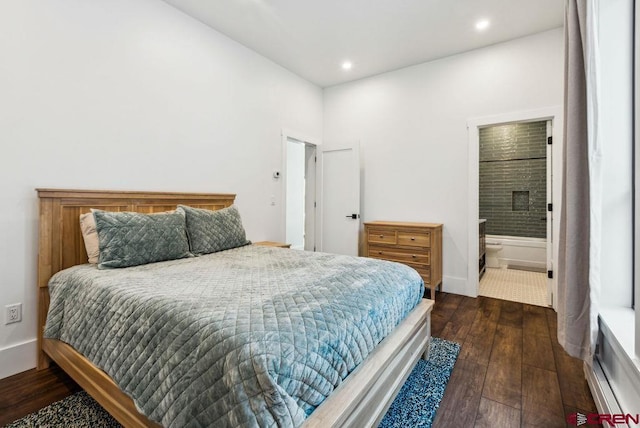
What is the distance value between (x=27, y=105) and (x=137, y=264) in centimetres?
128

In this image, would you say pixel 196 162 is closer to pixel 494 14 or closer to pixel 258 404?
pixel 258 404

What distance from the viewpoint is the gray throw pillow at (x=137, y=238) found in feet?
6.41

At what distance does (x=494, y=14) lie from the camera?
2.91m

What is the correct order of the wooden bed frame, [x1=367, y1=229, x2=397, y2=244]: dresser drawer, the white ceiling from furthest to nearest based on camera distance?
1. [x1=367, y1=229, x2=397, y2=244]: dresser drawer
2. the white ceiling
3. the wooden bed frame

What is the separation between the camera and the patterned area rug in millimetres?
1519

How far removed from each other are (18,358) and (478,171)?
14.6ft

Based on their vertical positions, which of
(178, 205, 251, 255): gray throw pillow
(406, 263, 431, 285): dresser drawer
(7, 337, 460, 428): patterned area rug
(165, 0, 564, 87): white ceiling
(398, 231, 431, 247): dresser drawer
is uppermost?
(165, 0, 564, 87): white ceiling

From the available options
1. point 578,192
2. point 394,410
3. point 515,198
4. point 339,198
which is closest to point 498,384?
point 394,410

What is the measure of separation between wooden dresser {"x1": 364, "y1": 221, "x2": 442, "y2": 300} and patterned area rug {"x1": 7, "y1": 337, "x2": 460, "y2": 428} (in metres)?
1.66

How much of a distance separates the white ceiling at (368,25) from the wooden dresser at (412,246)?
2141 millimetres

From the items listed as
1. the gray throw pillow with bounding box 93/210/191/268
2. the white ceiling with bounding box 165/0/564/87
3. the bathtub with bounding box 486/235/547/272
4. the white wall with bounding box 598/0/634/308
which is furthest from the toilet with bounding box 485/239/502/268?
A: the gray throw pillow with bounding box 93/210/191/268

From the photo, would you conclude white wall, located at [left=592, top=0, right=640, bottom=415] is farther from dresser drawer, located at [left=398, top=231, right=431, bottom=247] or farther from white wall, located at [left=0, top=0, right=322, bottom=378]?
white wall, located at [left=0, top=0, right=322, bottom=378]

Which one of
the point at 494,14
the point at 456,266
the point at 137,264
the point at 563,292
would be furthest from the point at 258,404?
the point at 494,14

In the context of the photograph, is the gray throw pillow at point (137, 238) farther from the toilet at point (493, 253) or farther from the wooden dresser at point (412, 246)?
the toilet at point (493, 253)
